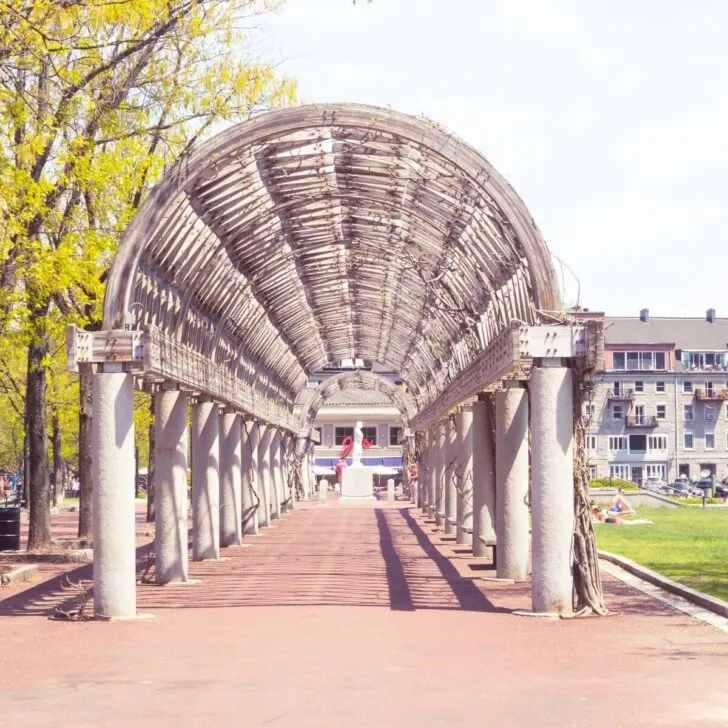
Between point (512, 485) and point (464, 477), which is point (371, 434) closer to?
point (464, 477)

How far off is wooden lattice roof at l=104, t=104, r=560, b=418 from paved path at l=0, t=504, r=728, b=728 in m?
3.94

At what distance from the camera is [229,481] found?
108ft

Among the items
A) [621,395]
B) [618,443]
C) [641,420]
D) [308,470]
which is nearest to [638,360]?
[621,395]

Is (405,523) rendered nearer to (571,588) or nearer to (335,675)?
(571,588)

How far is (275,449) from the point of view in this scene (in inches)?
2045

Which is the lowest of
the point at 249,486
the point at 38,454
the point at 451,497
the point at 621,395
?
the point at 451,497

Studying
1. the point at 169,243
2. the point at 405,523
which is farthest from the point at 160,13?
the point at 405,523

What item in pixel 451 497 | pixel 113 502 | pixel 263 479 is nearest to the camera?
pixel 113 502

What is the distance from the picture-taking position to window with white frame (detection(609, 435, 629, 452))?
121 m

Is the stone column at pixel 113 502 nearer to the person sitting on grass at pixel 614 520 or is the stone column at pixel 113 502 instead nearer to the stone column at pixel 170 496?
the stone column at pixel 170 496

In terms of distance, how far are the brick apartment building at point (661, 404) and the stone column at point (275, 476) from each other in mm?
70980

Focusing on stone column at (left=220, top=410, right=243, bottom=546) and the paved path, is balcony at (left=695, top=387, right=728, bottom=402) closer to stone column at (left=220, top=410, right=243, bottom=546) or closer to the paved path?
stone column at (left=220, top=410, right=243, bottom=546)

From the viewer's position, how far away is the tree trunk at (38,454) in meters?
28.4

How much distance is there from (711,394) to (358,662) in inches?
4472
